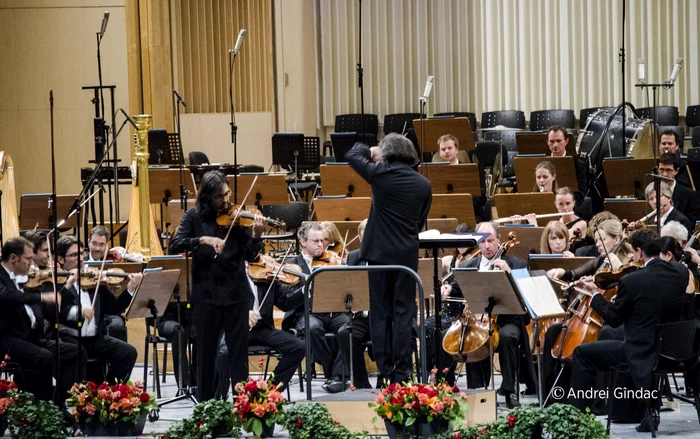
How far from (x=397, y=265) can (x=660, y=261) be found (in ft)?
4.60

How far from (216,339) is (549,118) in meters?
7.27

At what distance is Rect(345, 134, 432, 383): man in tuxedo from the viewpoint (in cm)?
564

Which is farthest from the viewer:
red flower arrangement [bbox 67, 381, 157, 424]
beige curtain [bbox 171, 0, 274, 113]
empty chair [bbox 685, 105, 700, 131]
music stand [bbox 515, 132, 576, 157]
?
beige curtain [bbox 171, 0, 274, 113]

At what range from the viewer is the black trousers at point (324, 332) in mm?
7105

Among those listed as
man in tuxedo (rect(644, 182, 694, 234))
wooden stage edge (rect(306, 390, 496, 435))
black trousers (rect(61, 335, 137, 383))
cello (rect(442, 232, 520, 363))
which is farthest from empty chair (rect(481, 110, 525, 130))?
wooden stage edge (rect(306, 390, 496, 435))

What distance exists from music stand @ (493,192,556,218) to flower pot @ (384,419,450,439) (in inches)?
133

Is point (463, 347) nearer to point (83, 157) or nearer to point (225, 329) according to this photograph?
point (225, 329)

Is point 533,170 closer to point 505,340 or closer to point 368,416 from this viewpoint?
point 505,340

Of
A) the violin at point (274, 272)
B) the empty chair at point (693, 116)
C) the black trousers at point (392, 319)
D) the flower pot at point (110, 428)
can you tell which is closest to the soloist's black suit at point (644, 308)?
the black trousers at point (392, 319)

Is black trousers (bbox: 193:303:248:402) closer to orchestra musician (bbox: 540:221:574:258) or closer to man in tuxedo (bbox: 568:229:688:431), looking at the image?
man in tuxedo (bbox: 568:229:688:431)

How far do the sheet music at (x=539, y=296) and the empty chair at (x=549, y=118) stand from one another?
6534mm

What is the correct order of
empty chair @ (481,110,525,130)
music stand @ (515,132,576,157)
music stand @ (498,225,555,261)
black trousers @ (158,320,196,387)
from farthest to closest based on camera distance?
empty chair @ (481,110,525,130) < music stand @ (515,132,576,157) < music stand @ (498,225,555,261) < black trousers @ (158,320,196,387)

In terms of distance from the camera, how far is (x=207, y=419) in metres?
5.07

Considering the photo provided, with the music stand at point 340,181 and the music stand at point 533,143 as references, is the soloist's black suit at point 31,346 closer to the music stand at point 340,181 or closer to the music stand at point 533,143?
the music stand at point 340,181
